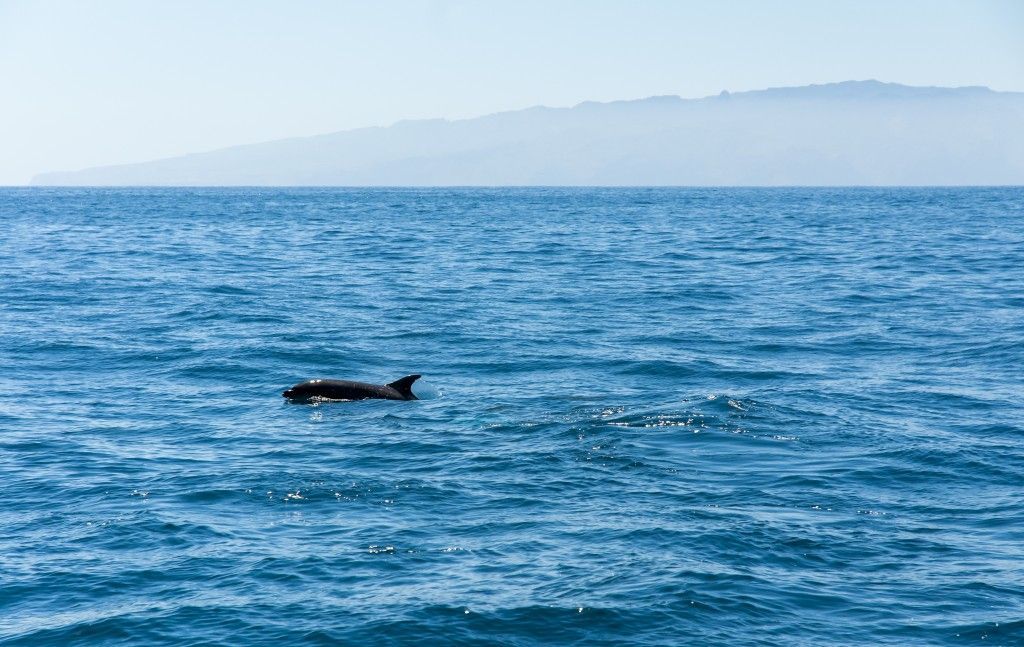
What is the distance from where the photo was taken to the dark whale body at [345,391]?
23031mm

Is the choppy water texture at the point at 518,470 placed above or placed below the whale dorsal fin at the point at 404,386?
below

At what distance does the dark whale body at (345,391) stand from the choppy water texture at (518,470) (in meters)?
0.35

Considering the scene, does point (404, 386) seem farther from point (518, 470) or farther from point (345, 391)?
point (518, 470)

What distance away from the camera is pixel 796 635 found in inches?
454

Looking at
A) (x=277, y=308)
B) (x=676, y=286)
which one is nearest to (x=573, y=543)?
(x=277, y=308)

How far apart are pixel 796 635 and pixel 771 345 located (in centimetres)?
1914

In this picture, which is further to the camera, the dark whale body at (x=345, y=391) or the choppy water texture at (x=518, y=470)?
the dark whale body at (x=345, y=391)

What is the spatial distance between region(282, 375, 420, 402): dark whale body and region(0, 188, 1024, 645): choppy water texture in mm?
346

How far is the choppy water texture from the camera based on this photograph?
12266 millimetres

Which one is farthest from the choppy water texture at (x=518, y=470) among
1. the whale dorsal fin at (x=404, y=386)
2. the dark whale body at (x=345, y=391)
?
the whale dorsal fin at (x=404, y=386)

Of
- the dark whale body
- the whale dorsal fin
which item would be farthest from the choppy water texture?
the whale dorsal fin

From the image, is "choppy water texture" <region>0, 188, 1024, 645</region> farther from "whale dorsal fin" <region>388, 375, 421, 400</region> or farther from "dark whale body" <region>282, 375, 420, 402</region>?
"whale dorsal fin" <region>388, 375, 421, 400</region>

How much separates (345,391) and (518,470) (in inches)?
259

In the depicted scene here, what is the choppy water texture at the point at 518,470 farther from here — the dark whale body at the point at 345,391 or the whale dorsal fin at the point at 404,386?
the whale dorsal fin at the point at 404,386
